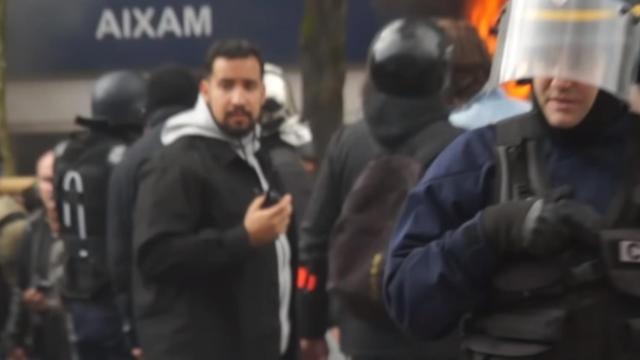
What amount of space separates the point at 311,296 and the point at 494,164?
3.07 metres

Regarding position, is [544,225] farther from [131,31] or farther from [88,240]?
[131,31]

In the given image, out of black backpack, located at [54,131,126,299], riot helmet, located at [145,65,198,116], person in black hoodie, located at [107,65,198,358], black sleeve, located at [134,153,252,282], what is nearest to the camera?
black sleeve, located at [134,153,252,282]

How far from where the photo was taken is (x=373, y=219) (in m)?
5.96

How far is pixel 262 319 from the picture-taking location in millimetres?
6574

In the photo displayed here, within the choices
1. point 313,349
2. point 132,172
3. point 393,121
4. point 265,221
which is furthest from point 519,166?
point 132,172

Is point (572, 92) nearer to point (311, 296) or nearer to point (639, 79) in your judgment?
point (639, 79)

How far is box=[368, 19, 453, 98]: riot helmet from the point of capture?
20.1ft

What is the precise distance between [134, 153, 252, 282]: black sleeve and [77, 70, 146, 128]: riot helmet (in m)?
2.26

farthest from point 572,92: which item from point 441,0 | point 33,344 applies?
point 441,0

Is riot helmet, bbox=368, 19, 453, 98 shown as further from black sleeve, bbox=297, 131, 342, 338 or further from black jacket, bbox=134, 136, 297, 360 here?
black jacket, bbox=134, 136, 297, 360

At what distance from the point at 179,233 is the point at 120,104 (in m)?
2.56

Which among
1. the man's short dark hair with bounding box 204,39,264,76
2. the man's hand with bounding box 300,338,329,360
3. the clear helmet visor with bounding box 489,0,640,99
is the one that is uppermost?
the clear helmet visor with bounding box 489,0,640,99

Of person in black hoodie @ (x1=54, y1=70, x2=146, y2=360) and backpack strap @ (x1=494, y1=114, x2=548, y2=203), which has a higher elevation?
backpack strap @ (x1=494, y1=114, x2=548, y2=203)

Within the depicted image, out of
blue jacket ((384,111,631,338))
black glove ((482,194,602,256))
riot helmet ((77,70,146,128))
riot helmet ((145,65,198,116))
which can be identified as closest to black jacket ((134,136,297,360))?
riot helmet ((145,65,198,116))
